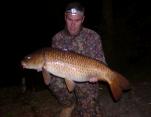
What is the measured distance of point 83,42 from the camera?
5.33 m

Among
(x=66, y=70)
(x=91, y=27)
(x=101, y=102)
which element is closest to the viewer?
(x=66, y=70)

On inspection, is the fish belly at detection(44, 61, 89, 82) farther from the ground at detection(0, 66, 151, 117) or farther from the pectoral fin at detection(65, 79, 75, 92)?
the ground at detection(0, 66, 151, 117)

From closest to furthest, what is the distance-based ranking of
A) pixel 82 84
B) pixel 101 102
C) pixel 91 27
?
pixel 82 84 < pixel 101 102 < pixel 91 27

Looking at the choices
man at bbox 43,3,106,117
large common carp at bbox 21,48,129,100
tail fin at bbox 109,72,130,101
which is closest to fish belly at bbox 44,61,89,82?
large common carp at bbox 21,48,129,100

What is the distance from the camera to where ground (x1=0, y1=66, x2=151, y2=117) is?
582 cm

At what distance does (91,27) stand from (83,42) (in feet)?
29.2

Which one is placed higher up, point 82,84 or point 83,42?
point 83,42

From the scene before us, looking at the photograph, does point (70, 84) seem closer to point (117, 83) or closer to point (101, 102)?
point (117, 83)

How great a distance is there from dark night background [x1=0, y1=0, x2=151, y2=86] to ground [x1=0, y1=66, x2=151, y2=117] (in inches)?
67.4

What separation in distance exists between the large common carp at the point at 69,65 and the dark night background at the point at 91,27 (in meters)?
3.50

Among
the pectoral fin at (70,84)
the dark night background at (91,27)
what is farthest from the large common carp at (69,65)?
the dark night background at (91,27)

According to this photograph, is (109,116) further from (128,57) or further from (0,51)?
(0,51)

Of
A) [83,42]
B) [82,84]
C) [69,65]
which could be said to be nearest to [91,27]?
[83,42]

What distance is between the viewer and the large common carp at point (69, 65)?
4.70m
